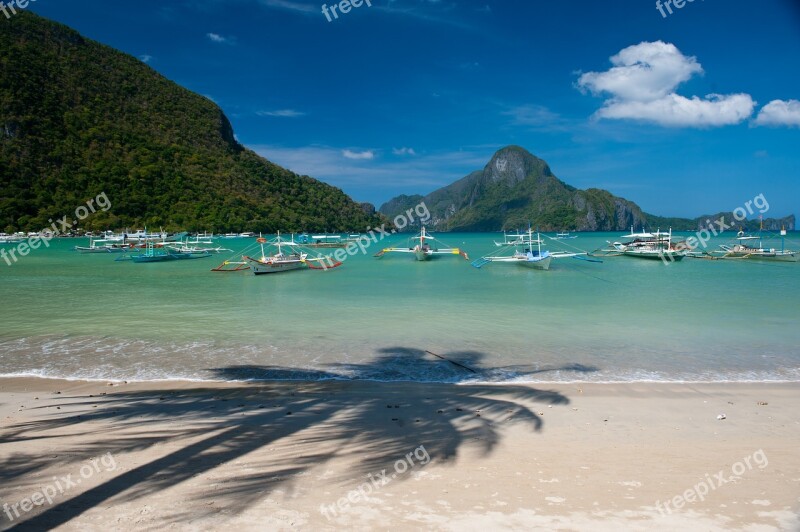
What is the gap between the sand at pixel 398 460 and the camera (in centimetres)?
378

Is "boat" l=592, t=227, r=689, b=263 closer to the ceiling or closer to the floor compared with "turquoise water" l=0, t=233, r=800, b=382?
closer to the ceiling

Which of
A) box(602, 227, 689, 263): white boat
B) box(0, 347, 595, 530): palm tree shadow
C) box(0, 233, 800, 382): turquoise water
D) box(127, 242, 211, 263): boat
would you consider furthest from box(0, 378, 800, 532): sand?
box(602, 227, 689, 263): white boat

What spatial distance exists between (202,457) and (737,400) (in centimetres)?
744

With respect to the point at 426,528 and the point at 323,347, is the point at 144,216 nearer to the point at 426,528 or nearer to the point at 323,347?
the point at 323,347

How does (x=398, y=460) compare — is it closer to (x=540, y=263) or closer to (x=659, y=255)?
(x=540, y=263)

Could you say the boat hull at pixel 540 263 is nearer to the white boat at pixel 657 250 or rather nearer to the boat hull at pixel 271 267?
the white boat at pixel 657 250

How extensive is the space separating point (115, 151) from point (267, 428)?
109m

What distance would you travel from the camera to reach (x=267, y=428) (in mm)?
5816

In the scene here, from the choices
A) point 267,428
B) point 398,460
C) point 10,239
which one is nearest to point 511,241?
point 267,428

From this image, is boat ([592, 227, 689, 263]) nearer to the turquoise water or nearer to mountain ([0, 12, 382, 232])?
the turquoise water

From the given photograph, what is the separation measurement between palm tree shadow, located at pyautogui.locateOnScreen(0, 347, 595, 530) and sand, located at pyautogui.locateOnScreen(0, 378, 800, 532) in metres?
Answer: 0.03

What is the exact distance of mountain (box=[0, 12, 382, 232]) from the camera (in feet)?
279

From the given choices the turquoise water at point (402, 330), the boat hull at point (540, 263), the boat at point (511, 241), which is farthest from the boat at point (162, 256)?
the boat hull at point (540, 263)

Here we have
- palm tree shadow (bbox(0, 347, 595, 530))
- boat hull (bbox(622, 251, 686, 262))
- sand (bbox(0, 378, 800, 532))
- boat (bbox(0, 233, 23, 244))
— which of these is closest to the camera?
sand (bbox(0, 378, 800, 532))
